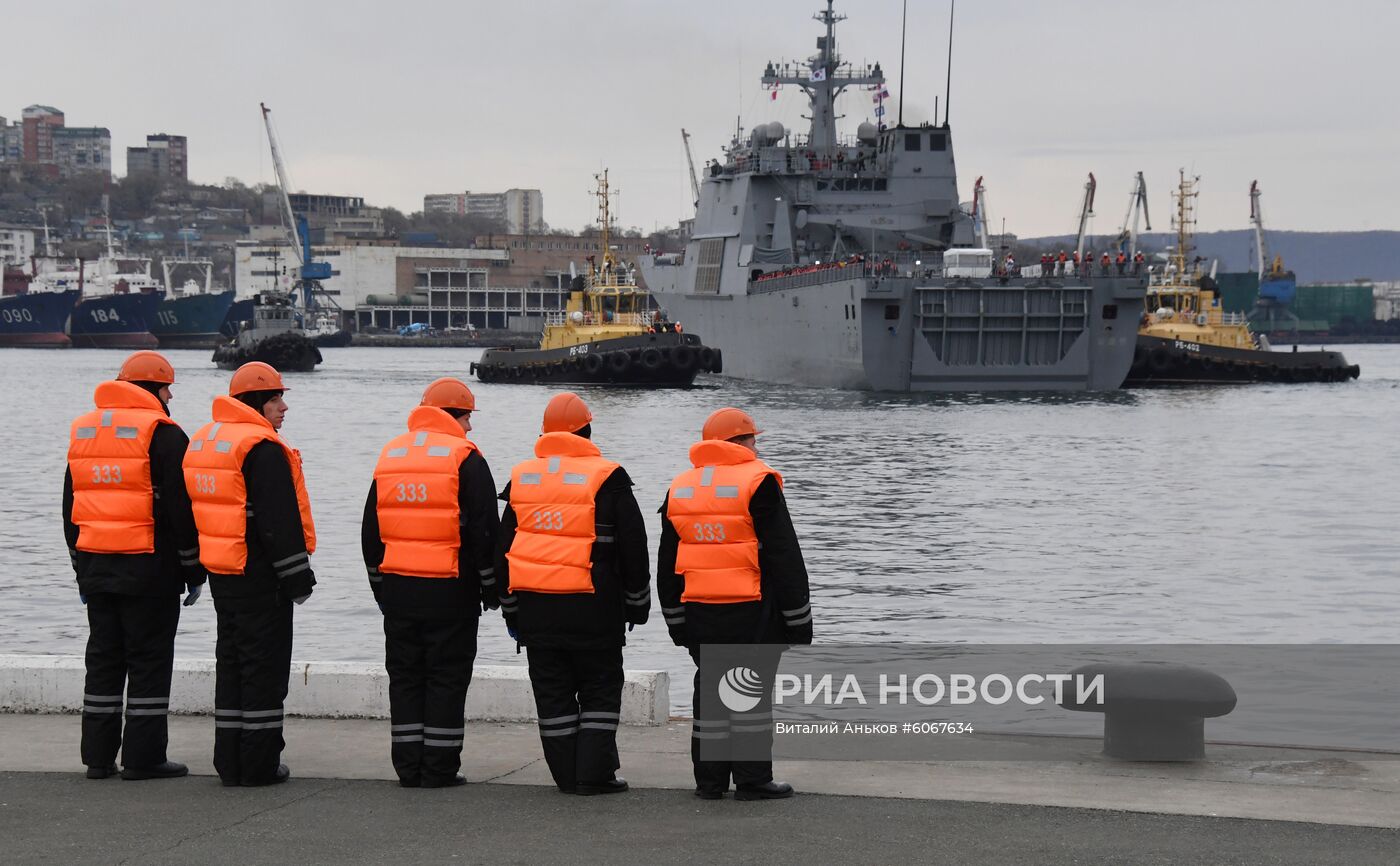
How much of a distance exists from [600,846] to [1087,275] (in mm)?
48176

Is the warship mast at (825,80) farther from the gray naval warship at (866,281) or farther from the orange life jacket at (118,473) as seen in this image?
the orange life jacket at (118,473)

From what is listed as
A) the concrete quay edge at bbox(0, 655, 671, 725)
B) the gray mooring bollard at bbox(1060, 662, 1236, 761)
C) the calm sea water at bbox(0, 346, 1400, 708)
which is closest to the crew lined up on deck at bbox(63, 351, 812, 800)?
the concrete quay edge at bbox(0, 655, 671, 725)

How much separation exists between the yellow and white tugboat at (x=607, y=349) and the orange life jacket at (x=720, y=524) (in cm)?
5066

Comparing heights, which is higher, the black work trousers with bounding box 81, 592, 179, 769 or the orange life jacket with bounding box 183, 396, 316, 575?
the orange life jacket with bounding box 183, 396, 316, 575

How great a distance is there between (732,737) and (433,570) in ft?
4.49

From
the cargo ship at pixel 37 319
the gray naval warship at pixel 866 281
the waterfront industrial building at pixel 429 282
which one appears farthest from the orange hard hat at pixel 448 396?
the waterfront industrial building at pixel 429 282

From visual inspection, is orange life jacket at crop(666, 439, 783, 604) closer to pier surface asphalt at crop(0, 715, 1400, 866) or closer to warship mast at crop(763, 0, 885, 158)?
pier surface asphalt at crop(0, 715, 1400, 866)

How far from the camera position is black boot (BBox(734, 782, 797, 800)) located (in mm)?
6809

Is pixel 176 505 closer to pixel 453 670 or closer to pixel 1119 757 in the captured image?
pixel 453 670

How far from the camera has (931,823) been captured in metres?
6.34

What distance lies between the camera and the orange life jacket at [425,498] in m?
7.13

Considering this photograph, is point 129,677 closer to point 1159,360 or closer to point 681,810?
point 681,810

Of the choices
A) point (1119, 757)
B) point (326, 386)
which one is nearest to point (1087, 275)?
point (326, 386)

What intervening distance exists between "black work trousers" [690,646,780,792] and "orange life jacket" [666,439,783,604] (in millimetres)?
299
